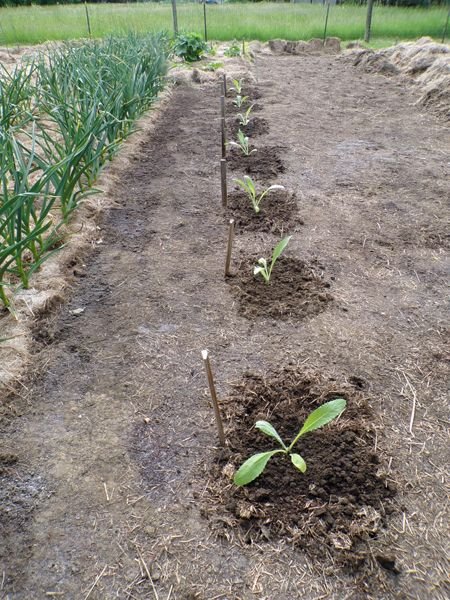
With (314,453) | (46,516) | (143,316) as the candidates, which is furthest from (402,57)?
(46,516)

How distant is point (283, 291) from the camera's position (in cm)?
199

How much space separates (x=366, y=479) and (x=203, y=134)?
11.5 feet

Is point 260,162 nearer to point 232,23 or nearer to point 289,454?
point 289,454

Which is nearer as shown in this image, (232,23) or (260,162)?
(260,162)

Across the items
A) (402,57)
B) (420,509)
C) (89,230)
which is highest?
(402,57)

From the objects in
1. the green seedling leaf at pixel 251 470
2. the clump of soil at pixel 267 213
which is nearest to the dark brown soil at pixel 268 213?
the clump of soil at pixel 267 213

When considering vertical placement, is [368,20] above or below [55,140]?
above

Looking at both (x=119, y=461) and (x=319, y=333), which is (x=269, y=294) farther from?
(x=119, y=461)

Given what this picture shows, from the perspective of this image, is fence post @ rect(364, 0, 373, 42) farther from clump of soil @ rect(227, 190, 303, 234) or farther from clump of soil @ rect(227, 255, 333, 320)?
clump of soil @ rect(227, 255, 333, 320)

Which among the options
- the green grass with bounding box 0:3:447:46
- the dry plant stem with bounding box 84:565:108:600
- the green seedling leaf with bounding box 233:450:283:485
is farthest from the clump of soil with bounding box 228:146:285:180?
the green grass with bounding box 0:3:447:46

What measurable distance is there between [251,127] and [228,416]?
11.0ft

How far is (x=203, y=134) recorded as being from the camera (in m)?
4.04

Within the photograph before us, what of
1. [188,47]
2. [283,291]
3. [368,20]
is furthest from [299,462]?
[368,20]

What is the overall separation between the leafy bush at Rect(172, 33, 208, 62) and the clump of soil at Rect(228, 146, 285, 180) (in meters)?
4.79
